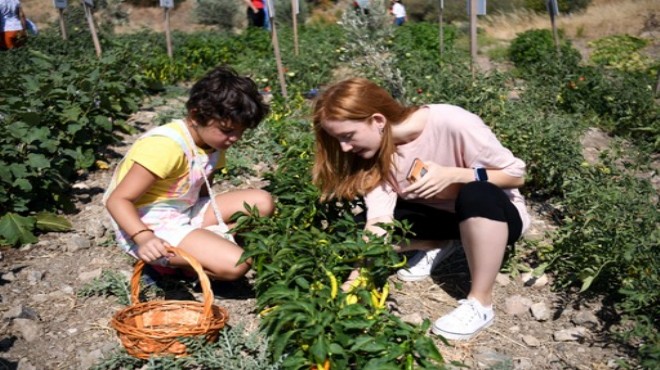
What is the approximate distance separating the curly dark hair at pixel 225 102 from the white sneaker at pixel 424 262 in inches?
40.5

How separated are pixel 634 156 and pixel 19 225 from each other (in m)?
3.26

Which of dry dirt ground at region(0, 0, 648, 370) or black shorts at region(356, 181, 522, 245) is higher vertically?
black shorts at region(356, 181, 522, 245)

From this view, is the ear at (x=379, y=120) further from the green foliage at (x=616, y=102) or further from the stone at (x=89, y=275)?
the green foliage at (x=616, y=102)

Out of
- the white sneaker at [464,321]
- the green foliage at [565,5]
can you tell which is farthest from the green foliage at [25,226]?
the green foliage at [565,5]

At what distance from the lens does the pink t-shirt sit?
9.32 ft

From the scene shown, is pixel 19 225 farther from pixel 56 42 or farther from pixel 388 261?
pixel 56 42

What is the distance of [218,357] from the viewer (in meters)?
2.53

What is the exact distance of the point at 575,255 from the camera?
307cm

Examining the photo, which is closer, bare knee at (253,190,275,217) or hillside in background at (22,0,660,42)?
bare knee at (253,190,275,217)

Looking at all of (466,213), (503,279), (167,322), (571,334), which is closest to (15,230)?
(167,322)

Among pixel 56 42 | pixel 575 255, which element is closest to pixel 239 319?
pixel 575 255

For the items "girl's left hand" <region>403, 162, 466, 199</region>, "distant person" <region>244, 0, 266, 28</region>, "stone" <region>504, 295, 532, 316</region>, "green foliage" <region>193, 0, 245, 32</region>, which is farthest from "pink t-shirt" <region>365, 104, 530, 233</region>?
"green foliage" <region>193, 0, 245, 32</region>

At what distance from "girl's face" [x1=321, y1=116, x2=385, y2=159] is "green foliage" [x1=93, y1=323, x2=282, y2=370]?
83cm

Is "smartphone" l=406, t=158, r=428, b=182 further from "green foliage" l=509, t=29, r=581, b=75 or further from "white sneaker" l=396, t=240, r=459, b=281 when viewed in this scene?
"green foliage" l=509, t=29, r=581, b=75
